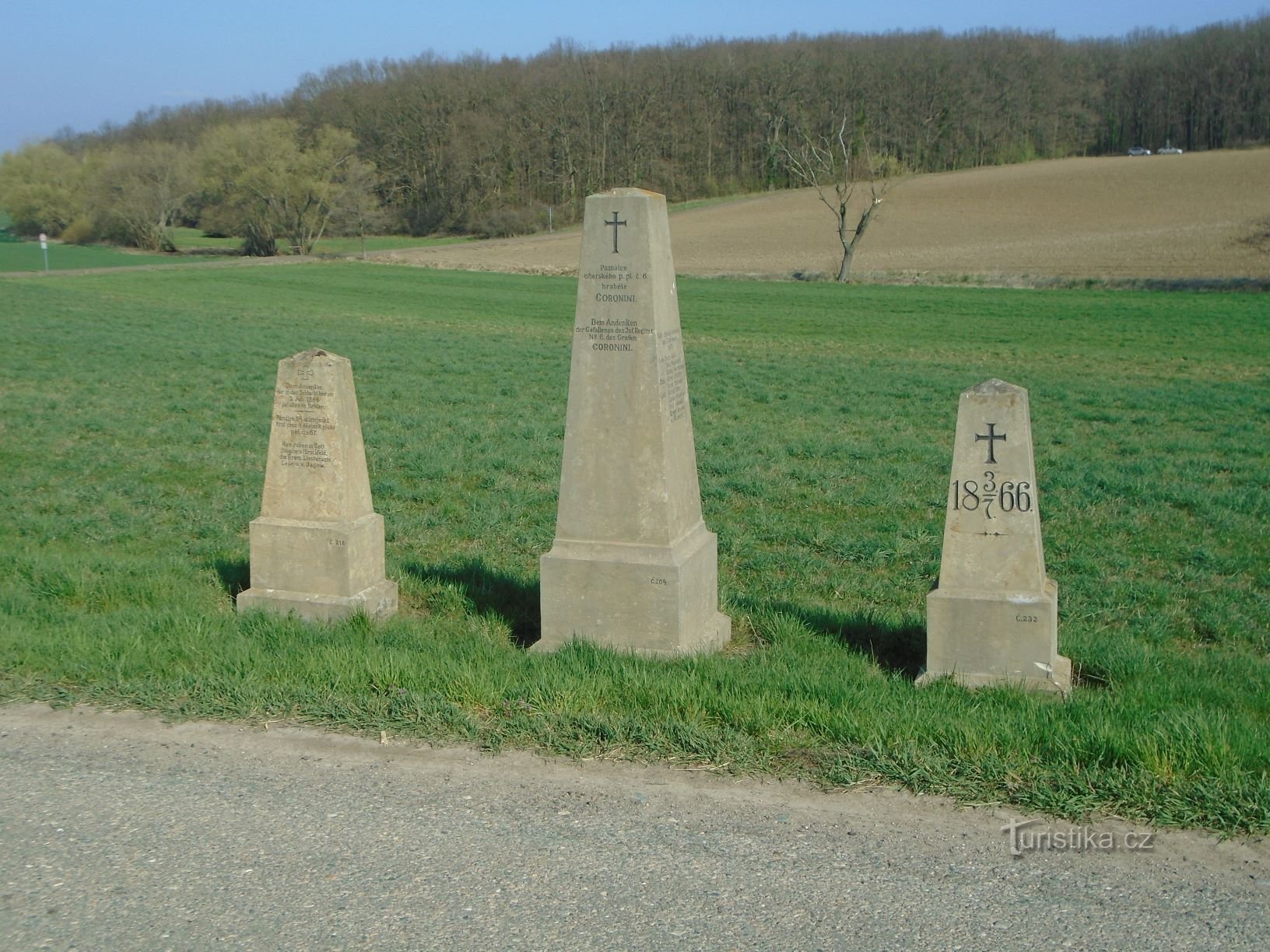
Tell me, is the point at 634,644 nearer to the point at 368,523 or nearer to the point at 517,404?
the point at 368,523

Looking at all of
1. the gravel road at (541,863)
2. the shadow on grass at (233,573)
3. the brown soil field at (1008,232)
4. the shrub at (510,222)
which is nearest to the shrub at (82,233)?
the shrub at (510,222)

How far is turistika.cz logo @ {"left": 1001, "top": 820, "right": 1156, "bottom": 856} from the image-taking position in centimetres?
358

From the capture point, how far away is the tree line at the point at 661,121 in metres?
84.8

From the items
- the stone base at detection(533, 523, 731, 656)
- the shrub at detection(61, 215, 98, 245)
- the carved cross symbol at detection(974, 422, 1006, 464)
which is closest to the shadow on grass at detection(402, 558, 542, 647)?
the stone base at detection(533, 523, 731, 656)

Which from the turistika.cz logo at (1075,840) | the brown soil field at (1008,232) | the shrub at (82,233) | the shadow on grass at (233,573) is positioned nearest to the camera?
the turistika.cz logo at (1075,840)

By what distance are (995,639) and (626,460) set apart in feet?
6.17

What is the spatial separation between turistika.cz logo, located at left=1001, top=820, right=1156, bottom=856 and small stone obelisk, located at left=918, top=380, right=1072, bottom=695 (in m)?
1.39

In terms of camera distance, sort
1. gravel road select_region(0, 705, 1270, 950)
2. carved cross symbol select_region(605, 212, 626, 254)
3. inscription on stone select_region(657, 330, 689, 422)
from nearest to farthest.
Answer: gravel road select_region(0, 705, 1270, 950)
carved cross symbol select_region(605, 212, 626, 254)
inscription on stone select_region(657, 330, 689, 422)

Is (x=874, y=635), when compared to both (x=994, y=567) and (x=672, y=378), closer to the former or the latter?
(x=994, y=567)

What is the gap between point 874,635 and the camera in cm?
604

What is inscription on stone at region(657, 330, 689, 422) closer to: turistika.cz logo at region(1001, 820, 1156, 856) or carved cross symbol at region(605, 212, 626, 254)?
carved cross symbol at region(605, 212, 626, 254)

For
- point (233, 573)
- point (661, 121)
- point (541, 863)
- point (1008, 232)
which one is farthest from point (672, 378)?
point (661, 121)

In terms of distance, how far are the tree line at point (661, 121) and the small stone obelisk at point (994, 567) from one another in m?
78.7

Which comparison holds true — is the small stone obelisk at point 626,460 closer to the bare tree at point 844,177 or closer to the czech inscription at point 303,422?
the czech inscription at point 303,422
